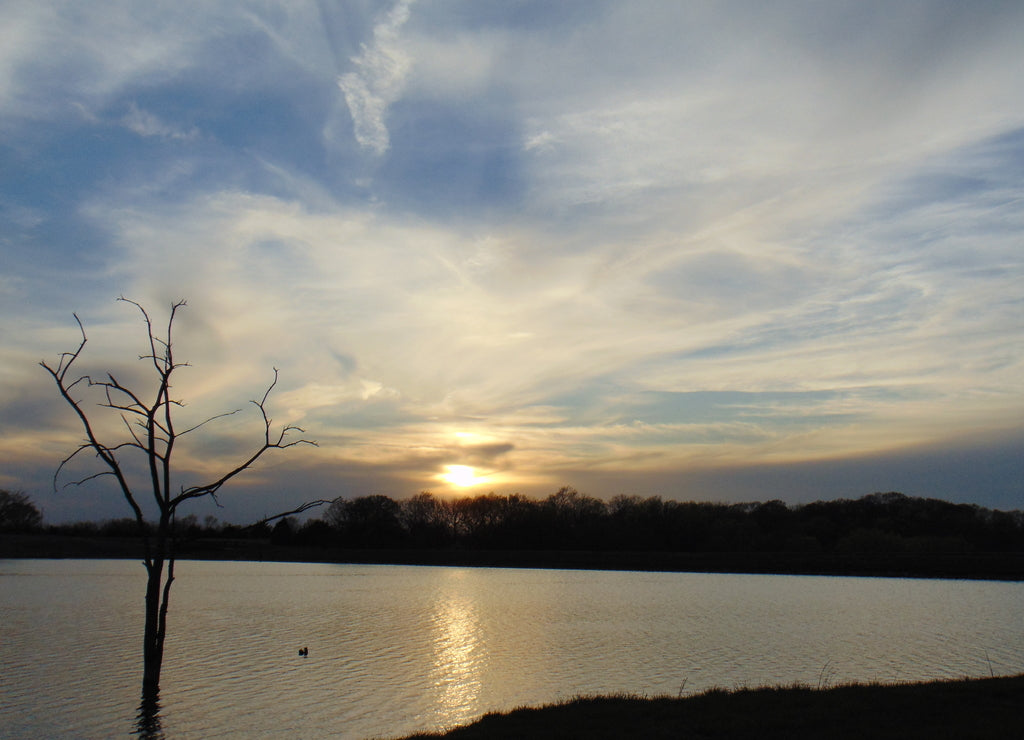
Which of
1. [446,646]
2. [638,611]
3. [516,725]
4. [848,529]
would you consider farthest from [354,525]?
[516,725]

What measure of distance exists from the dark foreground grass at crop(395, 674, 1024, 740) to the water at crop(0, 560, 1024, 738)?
5.11 metres

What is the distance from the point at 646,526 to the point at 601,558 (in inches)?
826

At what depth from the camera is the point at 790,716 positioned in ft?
41.1

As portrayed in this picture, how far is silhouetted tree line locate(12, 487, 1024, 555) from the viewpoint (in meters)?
111

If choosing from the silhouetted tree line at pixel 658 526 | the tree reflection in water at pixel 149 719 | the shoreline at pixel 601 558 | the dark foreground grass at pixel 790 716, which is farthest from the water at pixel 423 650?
the silhouetted tree line at pixel 658 526

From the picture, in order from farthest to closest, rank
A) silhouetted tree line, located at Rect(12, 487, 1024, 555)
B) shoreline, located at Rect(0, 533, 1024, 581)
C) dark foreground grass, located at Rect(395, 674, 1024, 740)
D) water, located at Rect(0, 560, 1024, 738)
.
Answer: silhouetted tree line, located at Rect(12, 487, 1024, 555)
shoreline, located at Rect(0, 533, 1024, 581)
water, located at Rect(0, 560, 1024, 738)
dark foreground grass, located at Rect(395, 674, 1024, 740)

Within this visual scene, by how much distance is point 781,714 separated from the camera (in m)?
12.6

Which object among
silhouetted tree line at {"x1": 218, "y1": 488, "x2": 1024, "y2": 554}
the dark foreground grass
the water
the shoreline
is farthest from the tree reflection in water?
silhouetted tree line at {"x1": 218, "y1": 488, "x2": 1024, "y2": 554}

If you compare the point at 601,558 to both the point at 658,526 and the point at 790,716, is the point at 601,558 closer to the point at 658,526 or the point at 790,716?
the point at 658,526

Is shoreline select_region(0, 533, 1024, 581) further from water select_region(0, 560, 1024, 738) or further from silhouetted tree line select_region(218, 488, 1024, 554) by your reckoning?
water select_region(0, 560, 1024, 738)

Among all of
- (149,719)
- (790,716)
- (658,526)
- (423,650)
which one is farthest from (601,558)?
(790,716)

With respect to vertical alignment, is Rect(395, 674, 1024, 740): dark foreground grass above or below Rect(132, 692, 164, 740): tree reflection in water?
above

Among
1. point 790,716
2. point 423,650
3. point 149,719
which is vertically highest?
point 790,716

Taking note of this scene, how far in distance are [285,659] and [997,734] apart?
23.0 m
